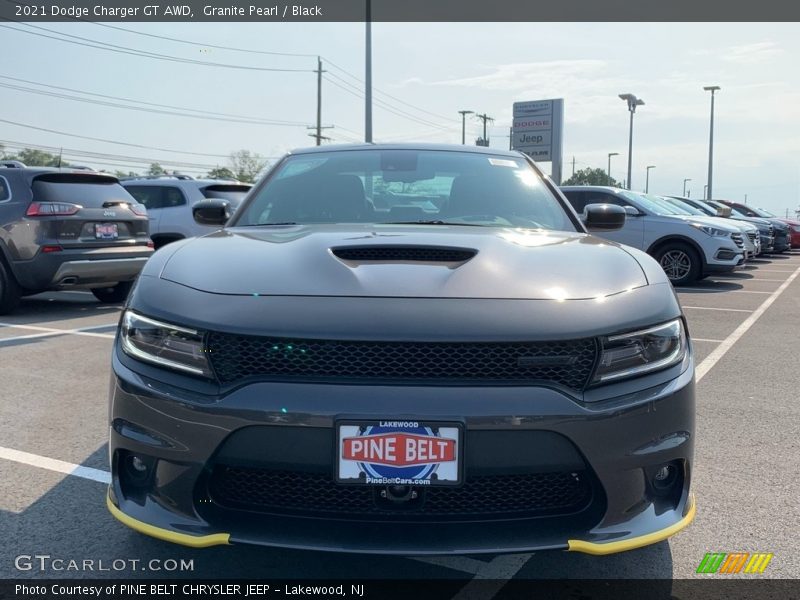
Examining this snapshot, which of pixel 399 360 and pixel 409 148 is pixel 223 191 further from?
pixel 399 360

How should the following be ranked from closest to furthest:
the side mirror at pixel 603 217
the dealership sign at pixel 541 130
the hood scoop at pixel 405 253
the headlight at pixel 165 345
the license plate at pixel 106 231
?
1. the headlight at pixel 165 345
2. the hood scoop at pixel 405 253
3. the side mirror at pixel 603 217
4. the license plate at pixel 106 231
5. the dealership sign at pixel 541 130

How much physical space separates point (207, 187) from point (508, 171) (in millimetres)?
8813

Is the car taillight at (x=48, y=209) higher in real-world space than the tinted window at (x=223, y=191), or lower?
lower

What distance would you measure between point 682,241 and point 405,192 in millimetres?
10486

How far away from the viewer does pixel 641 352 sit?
2.17m

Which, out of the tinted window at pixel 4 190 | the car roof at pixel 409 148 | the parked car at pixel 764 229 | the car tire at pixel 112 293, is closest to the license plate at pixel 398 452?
the car roof at pixel 409 148

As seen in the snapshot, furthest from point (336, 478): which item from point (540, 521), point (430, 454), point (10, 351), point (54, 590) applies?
point (10, 351)

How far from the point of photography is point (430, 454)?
196 cm

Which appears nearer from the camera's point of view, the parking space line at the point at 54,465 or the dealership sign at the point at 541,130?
the parking space line at the point at 54,465

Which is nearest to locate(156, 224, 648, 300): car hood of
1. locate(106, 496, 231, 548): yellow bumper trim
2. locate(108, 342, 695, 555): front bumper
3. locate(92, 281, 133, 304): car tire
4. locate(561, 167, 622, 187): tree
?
locate(108, 342, 695, 555): front bumper

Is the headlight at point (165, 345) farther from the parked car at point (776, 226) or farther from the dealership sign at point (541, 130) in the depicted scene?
the dealership sign at point (541, 130)

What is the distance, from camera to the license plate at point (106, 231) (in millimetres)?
8789
